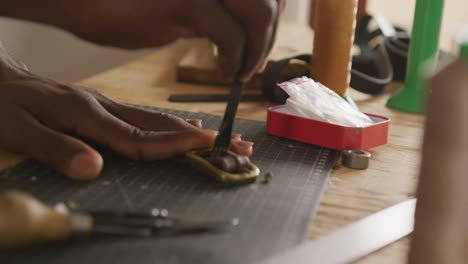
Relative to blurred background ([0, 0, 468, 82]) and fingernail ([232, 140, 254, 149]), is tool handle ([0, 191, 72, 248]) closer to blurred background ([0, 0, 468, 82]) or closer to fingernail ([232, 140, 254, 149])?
fingernail ([232, 140, 254, 149])

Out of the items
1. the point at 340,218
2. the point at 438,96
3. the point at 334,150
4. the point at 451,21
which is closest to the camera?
the point at 438,96

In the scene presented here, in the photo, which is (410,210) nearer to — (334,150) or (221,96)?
(334,150)

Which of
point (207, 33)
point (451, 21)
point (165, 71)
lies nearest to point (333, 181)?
point (207, 33)

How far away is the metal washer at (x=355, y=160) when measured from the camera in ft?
2.57

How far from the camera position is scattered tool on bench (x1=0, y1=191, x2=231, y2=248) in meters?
0.49

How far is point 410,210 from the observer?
675mm

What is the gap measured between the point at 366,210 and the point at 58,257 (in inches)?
12.2

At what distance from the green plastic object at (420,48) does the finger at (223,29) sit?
44 cm

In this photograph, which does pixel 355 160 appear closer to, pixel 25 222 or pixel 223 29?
pixel 223 29

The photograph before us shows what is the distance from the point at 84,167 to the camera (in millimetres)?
679

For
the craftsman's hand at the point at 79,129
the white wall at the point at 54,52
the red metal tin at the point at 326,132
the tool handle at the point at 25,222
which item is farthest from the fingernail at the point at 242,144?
the white wall at the point at 54,52

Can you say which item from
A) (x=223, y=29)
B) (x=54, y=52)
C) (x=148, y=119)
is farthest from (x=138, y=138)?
Result: (x=54, y=52)

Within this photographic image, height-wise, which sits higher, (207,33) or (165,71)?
(207,33)

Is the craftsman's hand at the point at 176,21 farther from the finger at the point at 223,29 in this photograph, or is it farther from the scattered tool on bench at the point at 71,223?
the scattered tool on bench at the point at 71,223
